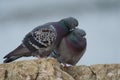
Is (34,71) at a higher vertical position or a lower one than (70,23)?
higher

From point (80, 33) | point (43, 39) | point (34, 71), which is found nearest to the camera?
point (34, 71)

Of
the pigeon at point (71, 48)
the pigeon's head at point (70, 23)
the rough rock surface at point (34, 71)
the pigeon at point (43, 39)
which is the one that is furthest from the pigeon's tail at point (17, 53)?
the rough rock surface at point (34, 71)

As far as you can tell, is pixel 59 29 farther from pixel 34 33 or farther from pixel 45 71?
pixel 45 71

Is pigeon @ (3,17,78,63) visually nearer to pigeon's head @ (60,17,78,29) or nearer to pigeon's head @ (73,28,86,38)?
pigeon's head @ (60,17,78,29)

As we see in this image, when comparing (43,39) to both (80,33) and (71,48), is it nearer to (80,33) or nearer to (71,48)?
(71,48)

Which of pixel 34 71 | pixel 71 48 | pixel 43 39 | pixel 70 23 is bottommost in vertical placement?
pixel 71 48

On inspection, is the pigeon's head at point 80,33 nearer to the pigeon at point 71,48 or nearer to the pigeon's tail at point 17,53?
→ the pigeon at point 71,48

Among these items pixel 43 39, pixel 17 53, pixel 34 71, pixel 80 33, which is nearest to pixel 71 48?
pixel 80 33
